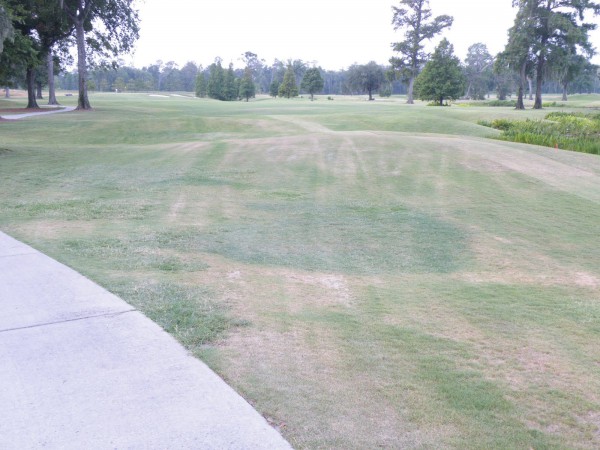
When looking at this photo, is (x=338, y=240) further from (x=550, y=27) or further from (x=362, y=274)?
(x=550, y=27)

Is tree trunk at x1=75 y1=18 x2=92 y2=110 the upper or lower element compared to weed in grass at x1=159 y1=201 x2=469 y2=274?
upper

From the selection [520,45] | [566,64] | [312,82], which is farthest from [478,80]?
[520,45]

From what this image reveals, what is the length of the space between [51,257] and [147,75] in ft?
499

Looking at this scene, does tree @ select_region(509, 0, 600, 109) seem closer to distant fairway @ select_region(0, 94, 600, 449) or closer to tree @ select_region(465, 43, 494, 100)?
distant fairway @ select_region(0, 94, 600, 449)

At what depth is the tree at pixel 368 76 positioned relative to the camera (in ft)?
334

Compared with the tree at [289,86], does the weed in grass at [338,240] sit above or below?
below

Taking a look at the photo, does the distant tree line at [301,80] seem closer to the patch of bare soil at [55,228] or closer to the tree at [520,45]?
the tree at [520,45]

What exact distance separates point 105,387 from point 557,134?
26469 mm

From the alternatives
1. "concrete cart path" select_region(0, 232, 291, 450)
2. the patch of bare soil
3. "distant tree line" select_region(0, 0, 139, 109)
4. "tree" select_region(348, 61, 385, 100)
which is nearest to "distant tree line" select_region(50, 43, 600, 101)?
"tree" select_region(348, 61, 385, 100)

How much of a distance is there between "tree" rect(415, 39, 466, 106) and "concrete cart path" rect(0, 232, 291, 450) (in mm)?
60271

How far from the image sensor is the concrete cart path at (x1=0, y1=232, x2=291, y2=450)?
10.1ft

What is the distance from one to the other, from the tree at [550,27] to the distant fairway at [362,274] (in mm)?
37206

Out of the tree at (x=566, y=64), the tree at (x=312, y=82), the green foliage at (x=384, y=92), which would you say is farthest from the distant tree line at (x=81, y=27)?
the green foliage at (x=384, y=92)

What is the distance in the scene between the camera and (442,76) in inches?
2416
